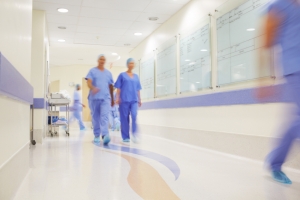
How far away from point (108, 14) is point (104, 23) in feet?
2.01

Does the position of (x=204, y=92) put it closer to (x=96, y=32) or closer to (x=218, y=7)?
(x=218, y=7)

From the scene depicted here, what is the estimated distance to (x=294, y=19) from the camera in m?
1.88

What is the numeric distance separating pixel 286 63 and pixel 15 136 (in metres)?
1.87

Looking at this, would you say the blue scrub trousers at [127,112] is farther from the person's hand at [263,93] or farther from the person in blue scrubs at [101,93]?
the person's hand at [263,93]

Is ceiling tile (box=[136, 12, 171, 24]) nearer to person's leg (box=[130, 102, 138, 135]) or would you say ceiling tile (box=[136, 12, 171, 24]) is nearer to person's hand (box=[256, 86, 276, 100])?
person's leg (box=[130, 102, 138, 135])

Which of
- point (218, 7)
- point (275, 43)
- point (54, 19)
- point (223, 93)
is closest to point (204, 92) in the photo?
point (223, 93)

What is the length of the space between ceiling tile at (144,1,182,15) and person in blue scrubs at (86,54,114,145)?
1.44 m

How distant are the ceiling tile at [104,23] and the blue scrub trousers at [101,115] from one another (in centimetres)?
220

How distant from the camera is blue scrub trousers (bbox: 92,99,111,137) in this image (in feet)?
15.7

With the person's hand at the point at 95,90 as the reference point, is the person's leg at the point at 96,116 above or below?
below

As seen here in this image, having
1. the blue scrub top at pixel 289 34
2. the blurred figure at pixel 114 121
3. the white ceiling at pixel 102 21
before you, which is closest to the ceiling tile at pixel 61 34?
the white ceiling at pixel 102 21

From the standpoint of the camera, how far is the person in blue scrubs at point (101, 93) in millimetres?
4801

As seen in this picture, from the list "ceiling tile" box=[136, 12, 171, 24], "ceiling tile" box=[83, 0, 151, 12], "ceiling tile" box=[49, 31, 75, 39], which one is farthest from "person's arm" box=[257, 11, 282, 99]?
"ceiling tile" box=[49, 31, 75, 39]

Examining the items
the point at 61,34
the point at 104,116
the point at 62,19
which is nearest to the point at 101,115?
the point at 104,116
